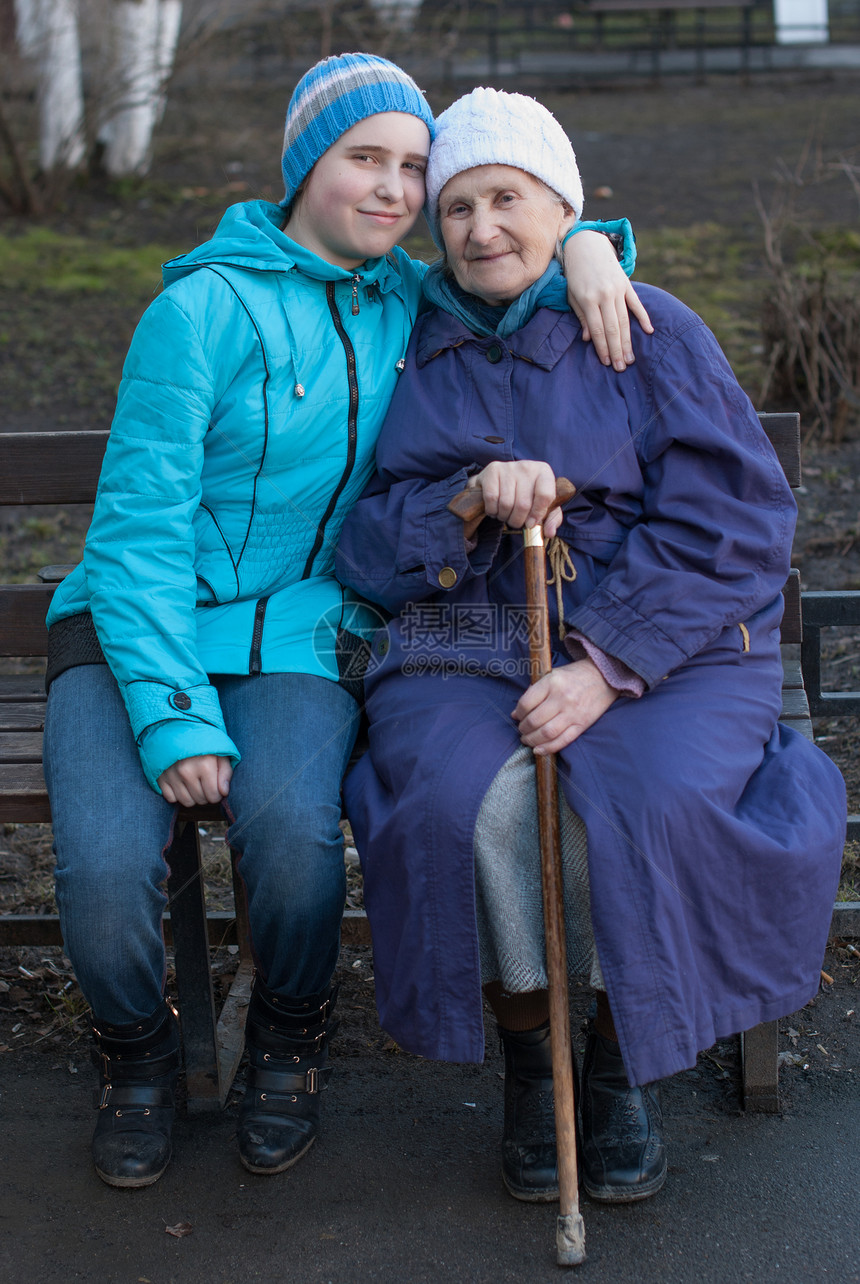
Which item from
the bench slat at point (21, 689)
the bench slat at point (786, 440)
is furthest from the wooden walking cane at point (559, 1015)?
the bench slat at point (21, 689)

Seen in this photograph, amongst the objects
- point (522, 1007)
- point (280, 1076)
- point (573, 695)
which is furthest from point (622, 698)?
point (280, 1076)

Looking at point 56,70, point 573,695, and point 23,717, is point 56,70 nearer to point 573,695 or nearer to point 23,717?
point 23,717

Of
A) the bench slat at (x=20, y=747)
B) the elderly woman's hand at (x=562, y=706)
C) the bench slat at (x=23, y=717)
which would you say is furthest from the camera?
the bench slat at (x=23, y=717)

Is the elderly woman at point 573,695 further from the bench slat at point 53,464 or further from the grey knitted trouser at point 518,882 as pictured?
the bench slat at point 53,464

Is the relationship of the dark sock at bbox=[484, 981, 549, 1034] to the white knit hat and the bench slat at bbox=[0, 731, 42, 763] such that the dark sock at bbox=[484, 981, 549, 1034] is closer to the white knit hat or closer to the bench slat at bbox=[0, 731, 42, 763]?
the bench slat at bbox=[0, 731, 42, 763]

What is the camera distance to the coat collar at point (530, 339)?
243cm

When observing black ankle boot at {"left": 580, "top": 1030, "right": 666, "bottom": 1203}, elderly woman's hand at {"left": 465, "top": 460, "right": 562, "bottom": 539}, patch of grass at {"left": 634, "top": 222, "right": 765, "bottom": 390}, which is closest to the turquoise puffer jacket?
elderly woman's hand at {"left": 465, "top": 460, "right": 562, "bottom": 539}

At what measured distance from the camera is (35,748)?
2680 mm

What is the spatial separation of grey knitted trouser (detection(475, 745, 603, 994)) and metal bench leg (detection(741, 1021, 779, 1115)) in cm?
48

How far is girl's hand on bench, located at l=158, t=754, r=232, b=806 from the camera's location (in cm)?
229

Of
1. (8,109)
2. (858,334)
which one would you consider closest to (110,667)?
(858,334)

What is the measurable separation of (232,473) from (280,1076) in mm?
1161

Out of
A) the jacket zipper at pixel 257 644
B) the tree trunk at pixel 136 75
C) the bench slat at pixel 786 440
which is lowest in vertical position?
the jacket zipper at pixel 257 644

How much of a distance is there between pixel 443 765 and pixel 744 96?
16.5 m
